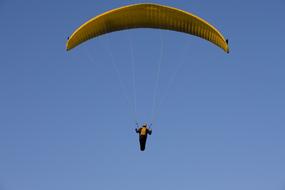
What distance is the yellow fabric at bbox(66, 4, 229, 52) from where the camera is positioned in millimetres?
36688

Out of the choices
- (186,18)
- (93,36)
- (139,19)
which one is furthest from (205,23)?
(93,36)

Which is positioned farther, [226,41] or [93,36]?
[93,36]

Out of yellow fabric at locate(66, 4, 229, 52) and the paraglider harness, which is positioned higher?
yellow fabric at locate(66, 4, 229, 52)

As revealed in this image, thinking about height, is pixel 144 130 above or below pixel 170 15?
below

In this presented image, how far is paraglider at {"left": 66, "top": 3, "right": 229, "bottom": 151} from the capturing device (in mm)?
36719

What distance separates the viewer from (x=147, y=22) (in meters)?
38.3

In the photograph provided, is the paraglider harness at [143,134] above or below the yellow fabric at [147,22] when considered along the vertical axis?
below

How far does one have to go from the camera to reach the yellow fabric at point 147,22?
3669 cm

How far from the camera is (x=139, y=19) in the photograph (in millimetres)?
38094

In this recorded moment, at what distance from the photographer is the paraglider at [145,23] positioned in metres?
36.7

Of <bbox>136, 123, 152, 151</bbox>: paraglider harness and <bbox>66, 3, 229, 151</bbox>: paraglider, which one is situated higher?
<bbox>66, 3, 229, 151</bbox>: paraglider

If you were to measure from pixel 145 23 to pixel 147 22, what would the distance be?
15 centimetres

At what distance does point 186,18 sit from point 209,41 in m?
1.78

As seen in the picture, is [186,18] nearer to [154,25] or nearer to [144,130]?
[154,25]
